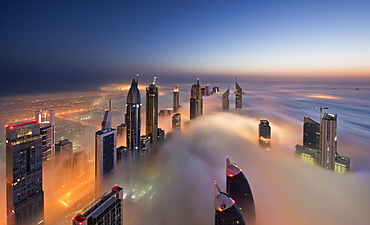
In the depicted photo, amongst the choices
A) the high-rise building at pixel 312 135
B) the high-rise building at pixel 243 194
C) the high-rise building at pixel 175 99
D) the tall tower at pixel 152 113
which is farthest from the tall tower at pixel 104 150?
the high-rise building at pixel 175 99

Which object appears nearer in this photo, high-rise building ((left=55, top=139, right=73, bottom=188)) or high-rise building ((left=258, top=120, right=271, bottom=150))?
high-rise building ((left=55, top=139, right=73, bottom=188))

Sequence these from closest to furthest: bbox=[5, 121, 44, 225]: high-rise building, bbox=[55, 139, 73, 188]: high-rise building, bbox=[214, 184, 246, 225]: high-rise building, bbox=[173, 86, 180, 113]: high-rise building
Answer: bbox=[214, 184, 246, 225]: high-rise building < bbox=[5, 121, 44, 225]: high-rise building < bbox=[55, 139, 73, 188]: high-rise building < bbox=[173, 86, 180, 113]: high-rise building

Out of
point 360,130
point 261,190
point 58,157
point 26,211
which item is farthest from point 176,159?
point 360,130

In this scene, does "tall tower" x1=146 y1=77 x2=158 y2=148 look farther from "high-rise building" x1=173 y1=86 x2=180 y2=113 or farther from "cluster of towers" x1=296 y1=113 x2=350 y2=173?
"cluster of towers" x1=296 y1=113 x2=350 y2=173

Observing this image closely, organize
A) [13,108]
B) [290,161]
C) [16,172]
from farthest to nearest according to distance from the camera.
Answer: [290,161], [13,108], [16,172]

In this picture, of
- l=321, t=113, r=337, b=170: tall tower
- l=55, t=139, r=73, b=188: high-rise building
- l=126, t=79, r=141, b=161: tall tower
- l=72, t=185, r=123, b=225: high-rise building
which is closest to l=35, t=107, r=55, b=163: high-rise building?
l=55, t=139, r=73, b=188: high-rise building

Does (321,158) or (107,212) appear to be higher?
(107,212)

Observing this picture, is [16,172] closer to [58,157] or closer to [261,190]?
[58,157]
